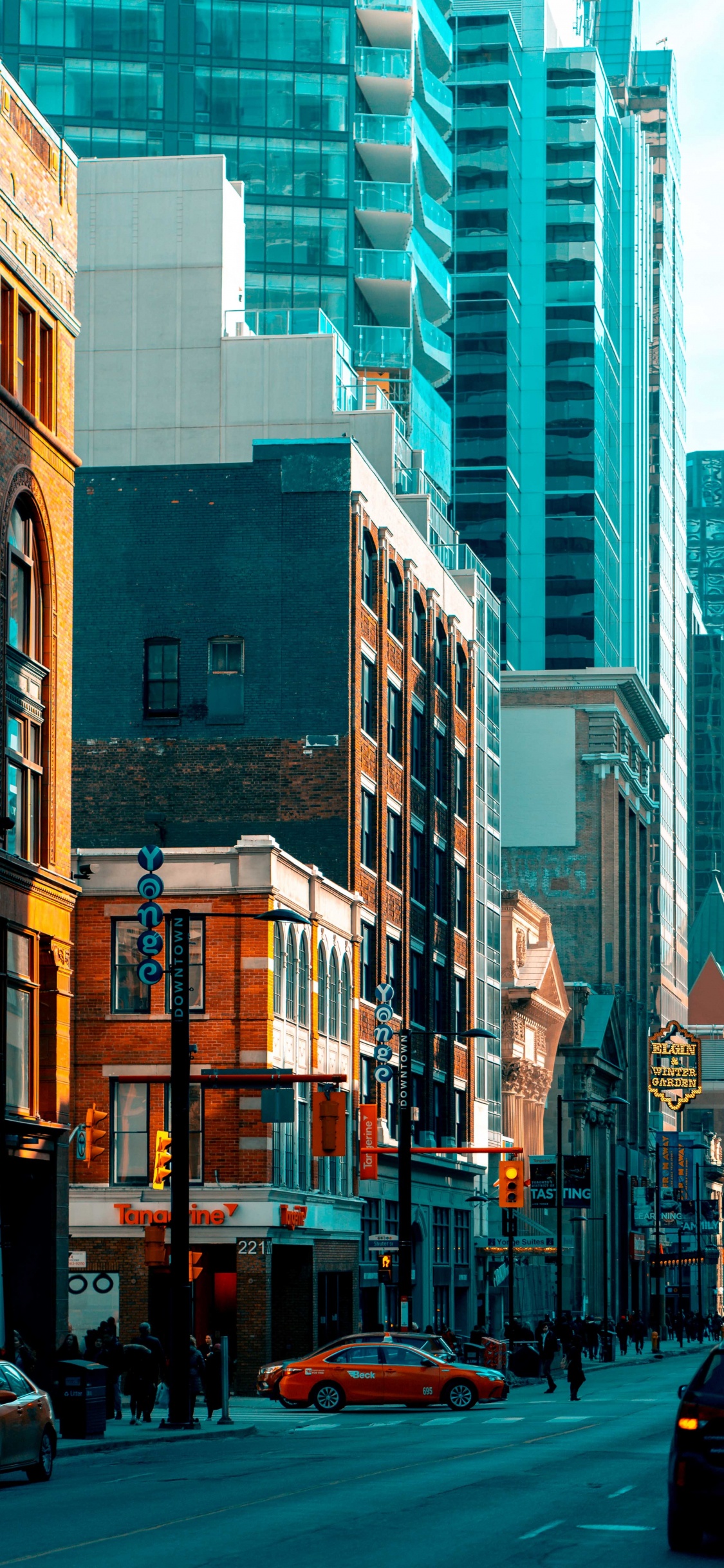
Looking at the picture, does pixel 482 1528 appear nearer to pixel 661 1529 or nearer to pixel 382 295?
pixel 661 1529

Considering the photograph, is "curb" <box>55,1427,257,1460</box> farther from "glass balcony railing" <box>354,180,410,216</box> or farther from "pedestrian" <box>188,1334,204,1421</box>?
"glass balcony railing" <box>354,180,410,216</box>

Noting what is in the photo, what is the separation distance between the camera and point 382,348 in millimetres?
101812

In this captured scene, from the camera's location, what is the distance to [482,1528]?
22.0m

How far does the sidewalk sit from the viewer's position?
33.4 metres

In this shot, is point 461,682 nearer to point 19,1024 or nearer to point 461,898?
point 461,898

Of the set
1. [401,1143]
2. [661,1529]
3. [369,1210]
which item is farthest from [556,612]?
[661,1529]

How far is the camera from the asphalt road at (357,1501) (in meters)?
19.7

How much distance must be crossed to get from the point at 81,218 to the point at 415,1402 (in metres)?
40.4

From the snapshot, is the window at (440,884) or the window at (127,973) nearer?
the window at (127,973)

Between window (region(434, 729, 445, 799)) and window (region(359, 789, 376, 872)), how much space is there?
36.2ft

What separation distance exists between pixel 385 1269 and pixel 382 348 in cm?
5367

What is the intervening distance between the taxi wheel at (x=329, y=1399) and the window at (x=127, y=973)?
1322cm

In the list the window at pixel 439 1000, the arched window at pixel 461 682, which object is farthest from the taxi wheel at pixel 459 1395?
the arched window at pixel 461 682

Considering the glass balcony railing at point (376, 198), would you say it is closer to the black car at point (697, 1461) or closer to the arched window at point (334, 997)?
the arched window at point (334, 997)
